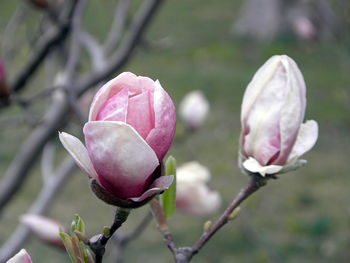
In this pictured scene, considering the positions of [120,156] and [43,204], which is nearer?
[120,156]

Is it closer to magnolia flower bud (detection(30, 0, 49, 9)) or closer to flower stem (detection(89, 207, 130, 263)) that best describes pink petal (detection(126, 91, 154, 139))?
flower stem (detection(89, 207, 130, 263))

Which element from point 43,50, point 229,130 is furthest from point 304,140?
point 229,130

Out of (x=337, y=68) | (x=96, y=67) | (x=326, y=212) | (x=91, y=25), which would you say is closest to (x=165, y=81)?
(x=91, y=25)

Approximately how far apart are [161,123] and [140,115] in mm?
23

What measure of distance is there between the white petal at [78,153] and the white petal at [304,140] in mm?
244

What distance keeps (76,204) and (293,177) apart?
1.96m

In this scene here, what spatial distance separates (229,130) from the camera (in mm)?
5426

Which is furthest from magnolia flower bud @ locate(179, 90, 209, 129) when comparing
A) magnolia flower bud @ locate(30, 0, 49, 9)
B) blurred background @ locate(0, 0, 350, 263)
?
magnolia flower bud @ locate(30, 0, 49, 9)

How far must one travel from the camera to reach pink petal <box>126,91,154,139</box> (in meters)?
0.50

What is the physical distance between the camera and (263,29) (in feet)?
29.1

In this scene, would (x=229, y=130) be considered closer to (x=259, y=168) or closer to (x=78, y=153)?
(x=259, y=168)

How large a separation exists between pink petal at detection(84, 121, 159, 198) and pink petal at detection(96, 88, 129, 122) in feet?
0.06

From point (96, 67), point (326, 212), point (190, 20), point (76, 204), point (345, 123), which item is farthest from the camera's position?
point (190, 20)

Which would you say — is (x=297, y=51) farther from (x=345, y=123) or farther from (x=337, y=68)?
(x=345, y=123)
